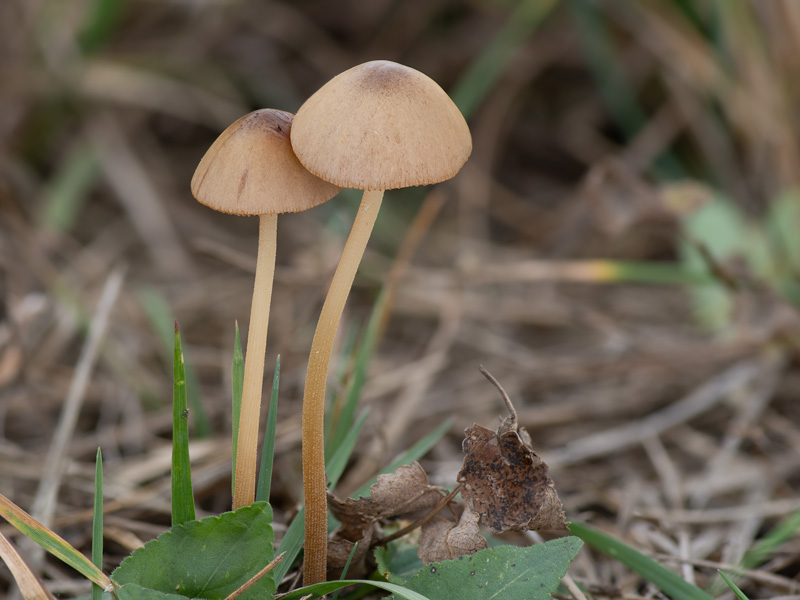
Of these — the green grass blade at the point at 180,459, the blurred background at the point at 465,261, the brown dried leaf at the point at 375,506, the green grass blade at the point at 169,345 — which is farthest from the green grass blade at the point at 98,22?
the brown dried leaf at the point at 375,506

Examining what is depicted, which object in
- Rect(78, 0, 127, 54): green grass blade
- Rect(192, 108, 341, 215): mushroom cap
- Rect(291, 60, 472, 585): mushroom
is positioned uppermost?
Rect(291, 60, 472, 585): mushroom

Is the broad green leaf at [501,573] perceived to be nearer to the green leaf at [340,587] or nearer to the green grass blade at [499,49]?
the green leaf at [340,587]

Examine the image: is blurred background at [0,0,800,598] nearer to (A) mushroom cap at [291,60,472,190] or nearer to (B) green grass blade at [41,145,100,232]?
(B) green grass blade at [41,145,100,232]

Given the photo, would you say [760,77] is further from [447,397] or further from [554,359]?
[447,397]

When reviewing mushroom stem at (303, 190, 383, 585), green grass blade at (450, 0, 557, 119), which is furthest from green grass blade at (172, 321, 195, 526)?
green grass blade at (450, 0, 557, 119)

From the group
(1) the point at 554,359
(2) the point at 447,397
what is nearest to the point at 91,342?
(2) the point at 447,397

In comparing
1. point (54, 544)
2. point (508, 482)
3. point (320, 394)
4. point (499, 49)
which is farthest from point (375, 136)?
point (499, 49)
